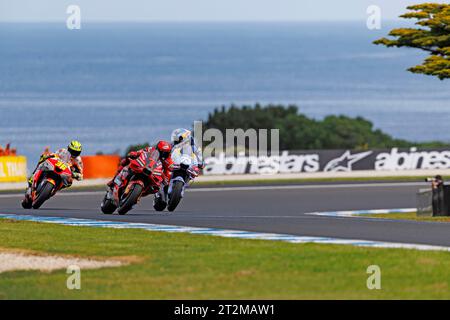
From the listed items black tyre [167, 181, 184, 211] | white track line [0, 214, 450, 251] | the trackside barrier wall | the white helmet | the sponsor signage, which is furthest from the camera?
the sponsor signage

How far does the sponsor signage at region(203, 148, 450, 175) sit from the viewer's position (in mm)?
53594

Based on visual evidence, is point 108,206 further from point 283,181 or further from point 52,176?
point 283,181

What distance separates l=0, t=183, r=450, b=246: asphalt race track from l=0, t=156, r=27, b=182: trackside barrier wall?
19.9 feet

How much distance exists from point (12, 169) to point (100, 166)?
338 cm

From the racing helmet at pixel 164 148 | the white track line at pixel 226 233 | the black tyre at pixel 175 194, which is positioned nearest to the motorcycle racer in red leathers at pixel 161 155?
the racing helmet at pixel 164 148

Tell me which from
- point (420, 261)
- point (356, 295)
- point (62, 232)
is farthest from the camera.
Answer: point (62, 232)

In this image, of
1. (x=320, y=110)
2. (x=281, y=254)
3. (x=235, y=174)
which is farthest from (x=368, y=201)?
(x=320, y=110)

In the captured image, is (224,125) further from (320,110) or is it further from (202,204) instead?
(320,110)

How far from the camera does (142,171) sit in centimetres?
2791

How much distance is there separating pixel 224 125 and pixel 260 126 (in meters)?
2.49

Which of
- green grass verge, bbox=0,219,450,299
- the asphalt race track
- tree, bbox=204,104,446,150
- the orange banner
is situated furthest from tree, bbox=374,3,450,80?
tree, bbox=204,104,446,150

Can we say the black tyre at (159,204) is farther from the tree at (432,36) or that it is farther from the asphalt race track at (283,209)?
the tree at (432,36)

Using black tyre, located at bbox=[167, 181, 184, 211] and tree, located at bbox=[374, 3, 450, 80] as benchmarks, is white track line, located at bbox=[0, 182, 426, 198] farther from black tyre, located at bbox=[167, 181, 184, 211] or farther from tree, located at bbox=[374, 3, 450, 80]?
black tyre, located at bbox=[167, 181, 184, 211]

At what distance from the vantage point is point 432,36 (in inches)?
1400
